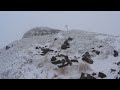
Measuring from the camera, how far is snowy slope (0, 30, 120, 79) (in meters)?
16.0

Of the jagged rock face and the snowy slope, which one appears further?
the jagged rock face

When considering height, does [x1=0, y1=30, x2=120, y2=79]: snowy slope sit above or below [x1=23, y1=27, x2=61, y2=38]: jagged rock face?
below

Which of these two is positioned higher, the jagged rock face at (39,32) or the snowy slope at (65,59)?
the jagged rock face at (39,32)

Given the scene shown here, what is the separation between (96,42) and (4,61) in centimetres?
1099

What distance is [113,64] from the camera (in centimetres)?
1809

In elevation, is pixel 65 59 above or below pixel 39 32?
below

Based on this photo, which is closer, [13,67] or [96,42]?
[13,67]

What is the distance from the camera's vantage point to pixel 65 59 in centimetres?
1805

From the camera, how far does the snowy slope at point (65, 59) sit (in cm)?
1600

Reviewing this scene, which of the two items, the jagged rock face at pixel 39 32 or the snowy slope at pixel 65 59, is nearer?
the snowy slope at pixel 65 59

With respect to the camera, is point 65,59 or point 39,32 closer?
point 65,59
